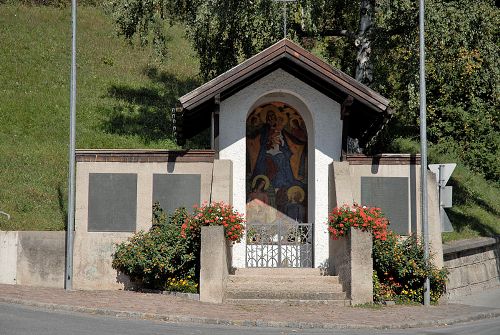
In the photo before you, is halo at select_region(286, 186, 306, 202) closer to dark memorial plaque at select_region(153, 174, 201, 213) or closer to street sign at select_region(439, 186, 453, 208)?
dark memorial plaque at select_region(153, 174, 201, 213)

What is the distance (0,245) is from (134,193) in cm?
323

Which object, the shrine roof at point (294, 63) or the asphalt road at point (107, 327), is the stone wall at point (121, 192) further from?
the asphalt road at point (107, 327)

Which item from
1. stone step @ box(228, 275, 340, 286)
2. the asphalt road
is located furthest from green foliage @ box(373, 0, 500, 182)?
the asphalt road

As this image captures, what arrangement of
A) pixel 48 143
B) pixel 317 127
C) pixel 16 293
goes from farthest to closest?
pixel 48 143
pixel 317 127
pixel 16 293

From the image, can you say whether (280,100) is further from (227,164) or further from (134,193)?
(134,193)

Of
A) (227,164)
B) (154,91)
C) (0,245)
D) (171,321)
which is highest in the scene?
Answer: (154,91)

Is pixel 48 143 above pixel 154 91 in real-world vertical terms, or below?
below

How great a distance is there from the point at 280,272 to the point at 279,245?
3.12ft

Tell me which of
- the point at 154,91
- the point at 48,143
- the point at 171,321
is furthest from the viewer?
the point at 154,91

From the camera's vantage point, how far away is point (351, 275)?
19.2m

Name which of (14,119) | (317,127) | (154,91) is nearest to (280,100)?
(317,127)

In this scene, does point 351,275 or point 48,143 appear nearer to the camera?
point 351,275

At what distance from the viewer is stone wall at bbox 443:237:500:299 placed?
23.0m

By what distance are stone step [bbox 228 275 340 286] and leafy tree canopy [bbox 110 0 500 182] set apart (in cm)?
741
